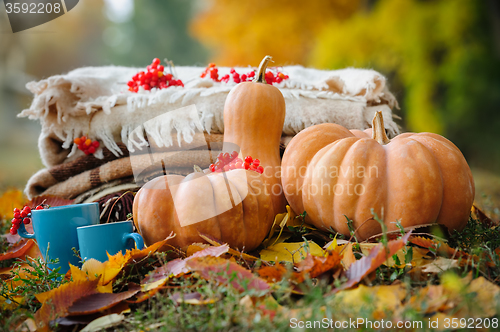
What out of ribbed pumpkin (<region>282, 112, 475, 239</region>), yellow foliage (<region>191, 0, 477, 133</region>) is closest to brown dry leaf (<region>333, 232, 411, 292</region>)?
ribbed pumpkin (<region>282, 112, 475, 239</region>)

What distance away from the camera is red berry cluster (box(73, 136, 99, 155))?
53.1 inches

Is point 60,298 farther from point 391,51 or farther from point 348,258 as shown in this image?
point 391,51

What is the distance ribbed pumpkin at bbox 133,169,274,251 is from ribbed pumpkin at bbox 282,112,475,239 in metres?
0.17

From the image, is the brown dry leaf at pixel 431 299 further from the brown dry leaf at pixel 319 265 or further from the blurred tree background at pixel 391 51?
the blurred tree background at pixel 391 51

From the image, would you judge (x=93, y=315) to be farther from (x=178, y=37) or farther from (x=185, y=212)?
(x=178, y=37)

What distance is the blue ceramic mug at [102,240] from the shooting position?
785 mm

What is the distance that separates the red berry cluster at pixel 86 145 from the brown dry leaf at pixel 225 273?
888 millimetres

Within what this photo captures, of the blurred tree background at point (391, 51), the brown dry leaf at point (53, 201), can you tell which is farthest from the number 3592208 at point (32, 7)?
the brown dry leaf at point (53, 201)

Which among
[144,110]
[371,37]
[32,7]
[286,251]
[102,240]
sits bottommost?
[286,251]

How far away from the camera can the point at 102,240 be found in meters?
0.79

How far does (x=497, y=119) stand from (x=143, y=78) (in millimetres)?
3654

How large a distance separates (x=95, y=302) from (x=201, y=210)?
0.29m

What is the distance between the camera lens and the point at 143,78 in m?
1.45

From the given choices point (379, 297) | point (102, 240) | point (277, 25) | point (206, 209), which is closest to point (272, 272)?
point (379, 297)
